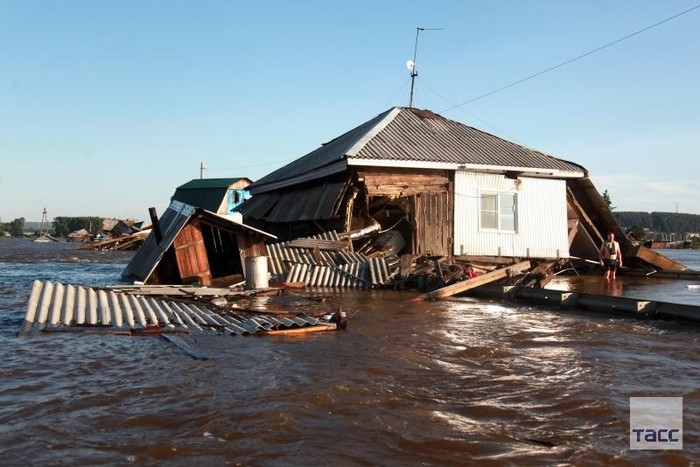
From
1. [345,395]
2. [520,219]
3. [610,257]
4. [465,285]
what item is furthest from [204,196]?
[345,395]

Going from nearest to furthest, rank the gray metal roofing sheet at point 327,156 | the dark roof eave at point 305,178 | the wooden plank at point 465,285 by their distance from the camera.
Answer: the wooden plank at point 465,285
the dark roof eave at point 305,178
the gray metal roofing sheet at point 327,156

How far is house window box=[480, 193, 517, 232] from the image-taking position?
18.2 m

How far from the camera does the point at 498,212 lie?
1841 centimetres

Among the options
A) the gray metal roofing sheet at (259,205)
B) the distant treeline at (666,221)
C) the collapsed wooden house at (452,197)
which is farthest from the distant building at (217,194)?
the distant treeline at (666,221)

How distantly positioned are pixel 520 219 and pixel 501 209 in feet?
2.35

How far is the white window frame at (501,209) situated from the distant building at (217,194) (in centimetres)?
2677

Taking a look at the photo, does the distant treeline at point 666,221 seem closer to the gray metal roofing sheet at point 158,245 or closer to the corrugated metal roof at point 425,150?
the corrugated metal roof at point 425,150

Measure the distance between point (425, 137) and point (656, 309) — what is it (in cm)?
1078

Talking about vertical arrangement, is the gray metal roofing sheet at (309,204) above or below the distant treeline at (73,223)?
below

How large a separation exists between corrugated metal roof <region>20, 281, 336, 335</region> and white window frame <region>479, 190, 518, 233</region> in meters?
10.6

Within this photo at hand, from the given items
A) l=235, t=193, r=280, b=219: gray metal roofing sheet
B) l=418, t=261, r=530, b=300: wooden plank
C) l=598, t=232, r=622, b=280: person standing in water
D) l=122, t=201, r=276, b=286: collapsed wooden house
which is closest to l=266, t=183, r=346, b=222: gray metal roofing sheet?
l=235, t=193, r=280, b=219: gray metal roofing sheet

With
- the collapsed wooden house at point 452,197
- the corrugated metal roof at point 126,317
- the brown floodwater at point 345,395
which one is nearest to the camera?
the brown floodwater at point 345,395

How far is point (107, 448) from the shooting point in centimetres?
380

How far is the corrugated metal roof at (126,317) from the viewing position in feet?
26.1
